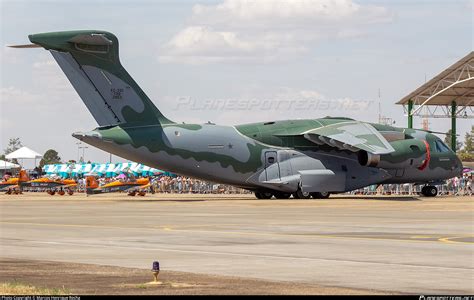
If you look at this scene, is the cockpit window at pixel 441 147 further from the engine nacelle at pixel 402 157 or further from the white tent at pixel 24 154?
the white tent at pixel 24 154

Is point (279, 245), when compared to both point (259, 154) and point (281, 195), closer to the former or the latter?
point (259, 154)

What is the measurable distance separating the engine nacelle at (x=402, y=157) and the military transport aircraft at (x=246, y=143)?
0.20 ft

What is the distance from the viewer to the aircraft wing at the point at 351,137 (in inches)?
2240

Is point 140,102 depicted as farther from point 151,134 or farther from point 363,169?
point 363,169

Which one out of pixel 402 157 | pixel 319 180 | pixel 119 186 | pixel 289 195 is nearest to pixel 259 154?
pixel 319 180

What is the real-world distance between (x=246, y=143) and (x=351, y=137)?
626 cm

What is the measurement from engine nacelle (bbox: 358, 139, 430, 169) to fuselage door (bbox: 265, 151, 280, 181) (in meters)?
5.18

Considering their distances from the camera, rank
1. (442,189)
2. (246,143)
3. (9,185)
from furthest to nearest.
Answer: (9,185) → (442,189) → (246,143)

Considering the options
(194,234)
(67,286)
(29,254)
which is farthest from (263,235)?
(67,286)

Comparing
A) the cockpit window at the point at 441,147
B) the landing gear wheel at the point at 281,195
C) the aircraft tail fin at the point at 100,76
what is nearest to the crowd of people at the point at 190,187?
the landing gear wheel at the point at 281,195

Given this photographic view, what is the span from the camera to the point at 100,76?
2199 inches

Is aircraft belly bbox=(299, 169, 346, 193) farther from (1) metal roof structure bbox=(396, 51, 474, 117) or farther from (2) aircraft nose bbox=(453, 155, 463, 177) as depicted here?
(1) metal roof structure bbox=(396, 51, 474, 117)

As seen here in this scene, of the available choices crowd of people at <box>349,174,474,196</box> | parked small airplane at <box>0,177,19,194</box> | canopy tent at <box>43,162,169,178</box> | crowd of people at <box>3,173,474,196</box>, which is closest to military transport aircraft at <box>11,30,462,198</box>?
crowd of people at <box>3,173,474,196</box>

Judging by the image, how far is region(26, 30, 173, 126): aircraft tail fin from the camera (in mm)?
54750
